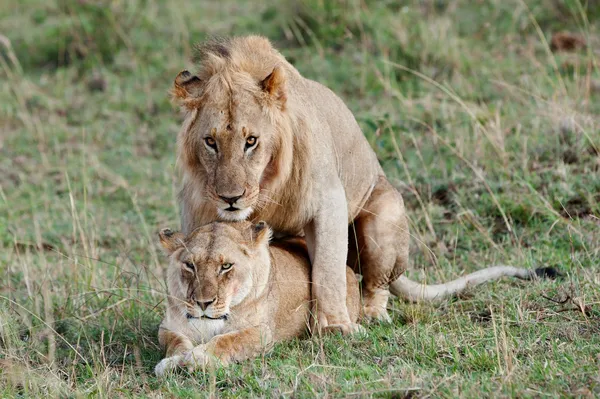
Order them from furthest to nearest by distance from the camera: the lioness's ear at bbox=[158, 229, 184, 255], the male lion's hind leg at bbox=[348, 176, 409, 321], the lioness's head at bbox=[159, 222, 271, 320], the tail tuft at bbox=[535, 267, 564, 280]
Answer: the male lion's hind leg at bbox=[348, 176, 409, 321] < the tail tuft at bbox=[535, 267, 564, 280] < the lioness's ear at bbox=[158, 229, 184, 255] < the lioness's head at bbox=[159, 222, 271, 320]

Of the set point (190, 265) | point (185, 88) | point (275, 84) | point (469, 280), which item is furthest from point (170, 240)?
point (469, 280)

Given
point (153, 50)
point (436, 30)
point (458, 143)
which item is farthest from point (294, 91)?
point (153, 50)

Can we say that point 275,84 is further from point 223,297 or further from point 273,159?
point 223,297

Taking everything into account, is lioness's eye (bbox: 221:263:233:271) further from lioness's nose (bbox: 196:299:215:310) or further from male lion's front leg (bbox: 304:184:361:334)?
male lion's front leg (bbox: 304:184:361:334)

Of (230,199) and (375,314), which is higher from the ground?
(230,199)

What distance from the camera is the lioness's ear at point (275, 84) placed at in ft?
15.7

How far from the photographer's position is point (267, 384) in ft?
13.5

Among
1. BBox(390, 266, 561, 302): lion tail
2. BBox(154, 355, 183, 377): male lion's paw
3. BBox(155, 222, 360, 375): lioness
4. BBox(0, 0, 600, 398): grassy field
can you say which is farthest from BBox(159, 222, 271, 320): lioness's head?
BBox(390, 266, 561, 302): lion tail

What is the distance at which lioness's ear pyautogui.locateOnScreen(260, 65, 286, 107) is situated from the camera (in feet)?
15.7

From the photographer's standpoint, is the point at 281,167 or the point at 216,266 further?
the point at 281,167

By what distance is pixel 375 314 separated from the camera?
5461 millimetres

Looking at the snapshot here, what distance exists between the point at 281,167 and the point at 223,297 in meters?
0.75

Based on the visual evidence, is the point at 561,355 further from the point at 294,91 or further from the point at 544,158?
the point at 544,158

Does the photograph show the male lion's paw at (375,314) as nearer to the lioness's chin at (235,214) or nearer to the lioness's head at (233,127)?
the lioness's head at (233,127)
